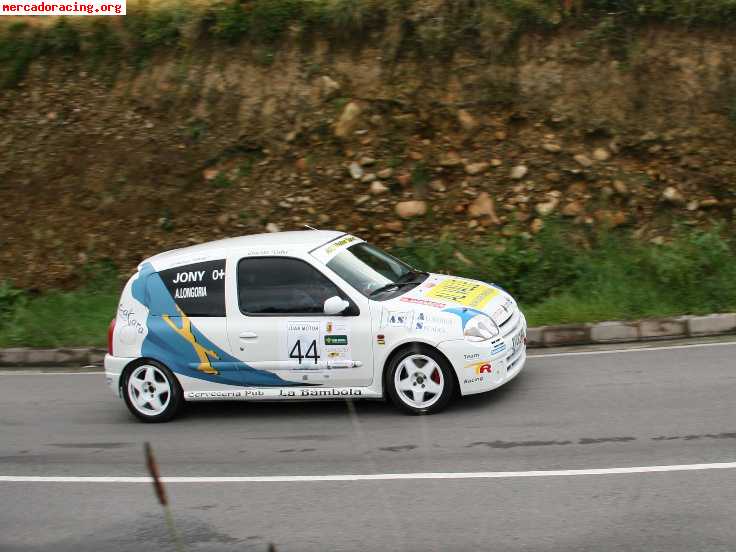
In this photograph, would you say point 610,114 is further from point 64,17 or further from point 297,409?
point 64,17

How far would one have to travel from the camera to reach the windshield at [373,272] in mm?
9055

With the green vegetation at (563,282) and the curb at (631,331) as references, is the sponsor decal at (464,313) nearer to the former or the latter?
the curb at (631,331)

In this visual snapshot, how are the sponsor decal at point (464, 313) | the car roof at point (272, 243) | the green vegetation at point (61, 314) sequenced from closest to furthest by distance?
the sponsor decal at point (464, 313) < the car roof at point (272, 243) < the green vegetation at point (61, 314)

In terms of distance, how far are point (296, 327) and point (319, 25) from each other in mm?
8929

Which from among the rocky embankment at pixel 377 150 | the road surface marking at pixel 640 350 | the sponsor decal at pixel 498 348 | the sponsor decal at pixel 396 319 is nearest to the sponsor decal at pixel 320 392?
the sponsor decal at pixel 396 319

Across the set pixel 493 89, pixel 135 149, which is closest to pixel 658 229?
pixel 493 89

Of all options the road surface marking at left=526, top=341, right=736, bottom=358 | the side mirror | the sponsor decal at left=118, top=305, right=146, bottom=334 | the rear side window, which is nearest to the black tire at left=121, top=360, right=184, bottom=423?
the sponsor decal at left=118, top=305, right=146, bottom=334

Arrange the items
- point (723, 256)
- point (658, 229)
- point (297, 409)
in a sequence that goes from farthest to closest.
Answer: point (658, 229), point (723, 256), point (297, 409)

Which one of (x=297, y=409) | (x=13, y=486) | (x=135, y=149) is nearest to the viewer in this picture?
(x=13, y=486)

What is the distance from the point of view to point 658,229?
13.3m

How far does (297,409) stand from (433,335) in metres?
1.78

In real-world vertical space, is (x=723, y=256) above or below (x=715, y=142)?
below

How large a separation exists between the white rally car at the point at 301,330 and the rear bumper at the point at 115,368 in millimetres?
14

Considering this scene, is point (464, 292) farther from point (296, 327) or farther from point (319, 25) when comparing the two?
point (319, 25)
